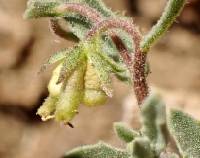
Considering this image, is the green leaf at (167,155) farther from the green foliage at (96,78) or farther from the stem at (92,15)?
the stem at (92,15)

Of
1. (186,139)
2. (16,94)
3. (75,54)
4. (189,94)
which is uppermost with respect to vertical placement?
(75,54)

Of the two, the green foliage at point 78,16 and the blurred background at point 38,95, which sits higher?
the green foliage at point 78,16

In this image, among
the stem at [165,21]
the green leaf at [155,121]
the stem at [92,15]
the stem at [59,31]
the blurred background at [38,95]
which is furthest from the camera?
the blurred background at [38,95]

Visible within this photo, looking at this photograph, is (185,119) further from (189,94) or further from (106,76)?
(189,94)

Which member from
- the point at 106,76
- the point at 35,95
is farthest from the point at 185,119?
the point at 35,95

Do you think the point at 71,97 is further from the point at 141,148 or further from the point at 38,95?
the point at 38,95

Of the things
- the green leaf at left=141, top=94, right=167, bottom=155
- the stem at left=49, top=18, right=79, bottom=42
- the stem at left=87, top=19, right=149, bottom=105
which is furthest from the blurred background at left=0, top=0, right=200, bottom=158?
the green leaf at left=141, top=94, right=167, bottom=155

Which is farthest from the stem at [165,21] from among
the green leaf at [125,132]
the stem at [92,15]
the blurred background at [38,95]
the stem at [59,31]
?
the blurred background at [38,95]
